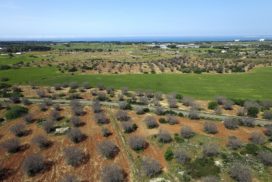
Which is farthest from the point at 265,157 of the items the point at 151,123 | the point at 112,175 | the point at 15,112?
the point at 15,112

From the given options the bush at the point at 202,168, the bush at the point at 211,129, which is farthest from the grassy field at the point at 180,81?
the bush at the point at 202,168

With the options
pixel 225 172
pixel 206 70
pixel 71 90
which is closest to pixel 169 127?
pixel 225 172

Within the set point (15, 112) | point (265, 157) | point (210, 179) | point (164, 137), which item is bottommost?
point (15, 112)

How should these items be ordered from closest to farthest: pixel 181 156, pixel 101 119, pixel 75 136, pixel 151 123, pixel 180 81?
pixel 181 156 → pixel 75 136 → pixel 151 123 → pixel 101 119 → pixel 180 81

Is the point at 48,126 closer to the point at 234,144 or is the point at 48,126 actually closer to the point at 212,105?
the point at 234,144

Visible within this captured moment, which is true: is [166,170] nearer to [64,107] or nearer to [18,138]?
[18,138]

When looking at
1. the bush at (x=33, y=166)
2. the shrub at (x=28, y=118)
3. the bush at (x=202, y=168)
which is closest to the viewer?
the bush at (x=202, y=168)

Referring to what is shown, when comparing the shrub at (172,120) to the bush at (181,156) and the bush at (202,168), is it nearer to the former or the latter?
the bush at (181,156)
